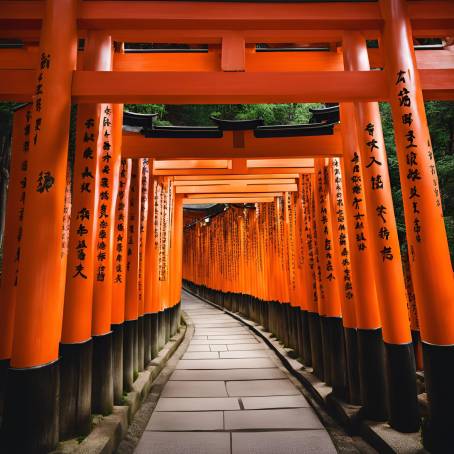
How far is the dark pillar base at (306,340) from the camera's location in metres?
8.41

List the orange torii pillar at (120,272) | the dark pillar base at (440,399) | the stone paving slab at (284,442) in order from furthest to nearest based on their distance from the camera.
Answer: the orange torii pillar at (120,272)
the stone paving slab at (284,442)
the dark pillar base at (440,399)

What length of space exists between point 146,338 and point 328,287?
4.65 m

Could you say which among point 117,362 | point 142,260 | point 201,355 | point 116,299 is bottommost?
point 201,355

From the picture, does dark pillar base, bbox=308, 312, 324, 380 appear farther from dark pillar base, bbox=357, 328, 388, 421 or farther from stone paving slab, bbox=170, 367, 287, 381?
dark pillar base, bbox=357, 328, 388, 421

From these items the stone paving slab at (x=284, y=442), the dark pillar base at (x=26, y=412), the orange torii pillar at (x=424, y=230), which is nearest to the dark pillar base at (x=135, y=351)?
the stone paving slab at (x=284, y=442)

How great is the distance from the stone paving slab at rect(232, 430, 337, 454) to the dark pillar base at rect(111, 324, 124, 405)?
1942mm

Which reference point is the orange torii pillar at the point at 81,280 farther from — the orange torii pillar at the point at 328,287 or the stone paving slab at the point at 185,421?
the orange torii pillar at the point at 328,287

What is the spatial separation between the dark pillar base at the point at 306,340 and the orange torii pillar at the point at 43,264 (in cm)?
622

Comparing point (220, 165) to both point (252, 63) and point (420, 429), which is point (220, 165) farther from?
point (420, 429)

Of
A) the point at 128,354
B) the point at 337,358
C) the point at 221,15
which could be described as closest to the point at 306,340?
the point at 337,358

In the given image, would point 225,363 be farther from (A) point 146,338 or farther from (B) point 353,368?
(B) point 353,368

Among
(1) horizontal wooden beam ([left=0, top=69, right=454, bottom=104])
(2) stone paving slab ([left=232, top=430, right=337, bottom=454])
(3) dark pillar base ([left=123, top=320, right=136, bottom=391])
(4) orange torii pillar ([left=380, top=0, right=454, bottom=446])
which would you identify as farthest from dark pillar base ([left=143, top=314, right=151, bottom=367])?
(4) orange torii pillar ([left=380, top=0, right=454, bottom=446])

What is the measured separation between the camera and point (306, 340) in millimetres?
8586

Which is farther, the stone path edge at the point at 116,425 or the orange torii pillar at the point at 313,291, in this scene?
the orange torii pillar at the point at 313,291
